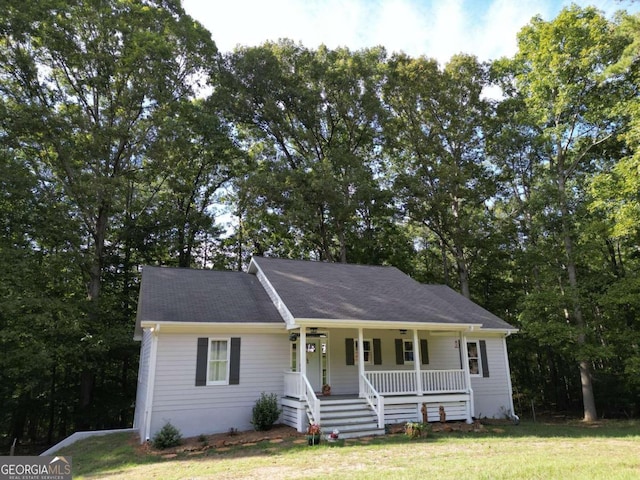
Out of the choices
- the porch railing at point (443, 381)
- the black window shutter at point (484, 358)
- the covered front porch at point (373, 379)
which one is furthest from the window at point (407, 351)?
the black window shutter at point (484, 358)

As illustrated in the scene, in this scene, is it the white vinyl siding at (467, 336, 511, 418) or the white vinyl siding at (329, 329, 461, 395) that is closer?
the white vinyl siding at (329, 329, 461, 395)

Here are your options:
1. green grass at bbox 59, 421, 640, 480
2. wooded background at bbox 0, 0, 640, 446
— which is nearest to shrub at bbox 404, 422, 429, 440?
green grass at bbox 59, 421, 640, 480

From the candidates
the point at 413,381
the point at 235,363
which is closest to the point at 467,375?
the point at 413,381

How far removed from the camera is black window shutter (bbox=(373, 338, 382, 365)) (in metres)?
14.0

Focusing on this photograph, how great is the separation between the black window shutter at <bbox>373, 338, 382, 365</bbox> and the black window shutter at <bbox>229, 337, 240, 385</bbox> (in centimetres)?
478

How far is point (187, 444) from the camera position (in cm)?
999

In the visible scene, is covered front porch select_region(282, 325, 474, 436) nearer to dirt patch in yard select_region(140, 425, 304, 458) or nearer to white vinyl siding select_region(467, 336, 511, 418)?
dirt patch in yard select_region(140, 425, 304, 458)

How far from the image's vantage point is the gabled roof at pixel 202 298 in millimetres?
11586

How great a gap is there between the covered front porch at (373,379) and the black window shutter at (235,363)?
1.47 metres

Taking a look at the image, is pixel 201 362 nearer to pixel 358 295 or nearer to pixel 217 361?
pixel 217 361

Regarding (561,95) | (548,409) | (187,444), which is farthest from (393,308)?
(548,409)

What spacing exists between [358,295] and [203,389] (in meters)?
5.68

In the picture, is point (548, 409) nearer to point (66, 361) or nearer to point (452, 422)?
point (452, 422)

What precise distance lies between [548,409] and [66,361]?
2423 cm
